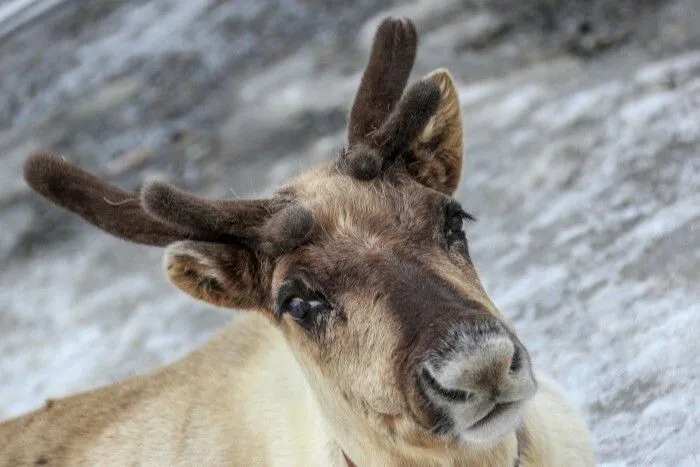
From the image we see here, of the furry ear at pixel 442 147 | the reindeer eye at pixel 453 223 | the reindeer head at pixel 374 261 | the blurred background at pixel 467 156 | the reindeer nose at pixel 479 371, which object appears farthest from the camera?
the blurred background at pixel 467 156

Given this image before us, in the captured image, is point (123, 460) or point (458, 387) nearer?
point (458, 387)

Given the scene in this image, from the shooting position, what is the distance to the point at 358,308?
343 cm

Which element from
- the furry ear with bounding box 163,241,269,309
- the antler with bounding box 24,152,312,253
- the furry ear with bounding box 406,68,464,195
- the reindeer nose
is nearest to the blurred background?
the furry ear with bounding box 406,68,464,195

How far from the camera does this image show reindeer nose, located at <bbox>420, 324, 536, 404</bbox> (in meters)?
2.94

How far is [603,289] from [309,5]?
15.7ft

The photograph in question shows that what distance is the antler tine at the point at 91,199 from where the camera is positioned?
13.2 feet

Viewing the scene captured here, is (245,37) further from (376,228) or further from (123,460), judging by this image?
(376,228)

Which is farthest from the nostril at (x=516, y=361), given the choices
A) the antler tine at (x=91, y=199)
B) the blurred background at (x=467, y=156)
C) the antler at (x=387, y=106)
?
the blurred background at (x=467, y=156)

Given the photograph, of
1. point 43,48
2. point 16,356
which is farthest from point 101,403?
point 43,48

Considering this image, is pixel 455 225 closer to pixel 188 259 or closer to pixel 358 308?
pixel 358 308

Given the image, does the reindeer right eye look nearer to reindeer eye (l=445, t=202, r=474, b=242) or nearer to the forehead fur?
the forehead fur

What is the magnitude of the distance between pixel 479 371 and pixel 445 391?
0.13 metres

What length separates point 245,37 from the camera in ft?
31.0

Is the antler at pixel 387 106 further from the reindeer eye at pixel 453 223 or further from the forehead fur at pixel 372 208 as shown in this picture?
the reindeer eye at pixel 453 223
